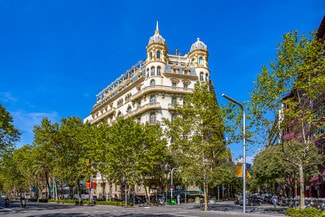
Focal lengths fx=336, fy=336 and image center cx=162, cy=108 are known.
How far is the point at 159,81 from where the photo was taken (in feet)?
212

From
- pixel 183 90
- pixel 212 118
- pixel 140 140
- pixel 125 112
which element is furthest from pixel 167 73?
pixel 212 118

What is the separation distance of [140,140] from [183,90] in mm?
23178

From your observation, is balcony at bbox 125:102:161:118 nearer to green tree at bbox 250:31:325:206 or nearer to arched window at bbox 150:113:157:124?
arched window at bbox 150:113:157:124

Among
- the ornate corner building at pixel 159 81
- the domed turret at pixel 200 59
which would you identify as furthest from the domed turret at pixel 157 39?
the domed turret at pixel 200 59

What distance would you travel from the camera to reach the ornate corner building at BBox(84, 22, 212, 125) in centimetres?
6350

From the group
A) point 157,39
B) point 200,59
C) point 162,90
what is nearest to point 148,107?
point 162,90

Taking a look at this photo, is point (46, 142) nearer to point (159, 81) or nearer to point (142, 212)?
point (159, 81)

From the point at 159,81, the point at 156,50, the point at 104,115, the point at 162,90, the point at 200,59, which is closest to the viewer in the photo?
the point at 162,90

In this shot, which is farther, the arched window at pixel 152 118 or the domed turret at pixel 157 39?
the domed turret at pixel 157 39

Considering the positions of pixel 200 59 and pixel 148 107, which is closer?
pixel 148 107

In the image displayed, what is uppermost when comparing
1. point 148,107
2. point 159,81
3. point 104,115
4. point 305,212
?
point 159,81

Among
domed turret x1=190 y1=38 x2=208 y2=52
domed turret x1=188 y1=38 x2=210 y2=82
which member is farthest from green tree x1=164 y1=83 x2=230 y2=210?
domed turret x1=190 y1=38 x2=208 y2=52

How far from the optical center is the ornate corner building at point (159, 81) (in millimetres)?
63500

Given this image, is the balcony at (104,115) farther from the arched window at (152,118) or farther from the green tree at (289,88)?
the green tree at (289,88)
